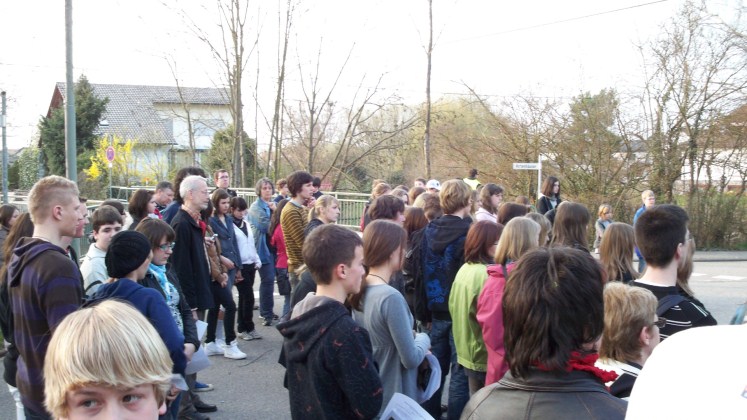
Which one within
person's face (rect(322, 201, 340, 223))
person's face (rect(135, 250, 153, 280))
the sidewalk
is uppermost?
person's face (rect(322, 201, 340, 223))

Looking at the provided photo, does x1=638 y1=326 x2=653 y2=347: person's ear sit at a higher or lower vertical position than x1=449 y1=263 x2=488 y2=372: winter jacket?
higher

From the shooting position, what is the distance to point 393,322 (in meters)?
3.54

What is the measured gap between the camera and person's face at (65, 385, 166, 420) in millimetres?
1765

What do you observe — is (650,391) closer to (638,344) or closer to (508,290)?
(508,290)

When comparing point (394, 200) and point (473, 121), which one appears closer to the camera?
point (394, 200)

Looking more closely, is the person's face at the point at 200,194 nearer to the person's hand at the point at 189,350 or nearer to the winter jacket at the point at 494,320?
the person's hand at the point at 189,350

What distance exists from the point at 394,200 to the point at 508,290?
11.8ft

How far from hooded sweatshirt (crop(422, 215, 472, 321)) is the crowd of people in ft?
0.04

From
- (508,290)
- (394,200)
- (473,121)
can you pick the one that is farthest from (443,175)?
(508,290)

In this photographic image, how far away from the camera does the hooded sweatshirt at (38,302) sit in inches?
122

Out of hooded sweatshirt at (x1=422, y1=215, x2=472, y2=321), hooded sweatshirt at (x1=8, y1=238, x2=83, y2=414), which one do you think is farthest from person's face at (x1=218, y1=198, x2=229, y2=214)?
hooded sweatshirt at (x1=8, y1=238, x2=83, y2=414)

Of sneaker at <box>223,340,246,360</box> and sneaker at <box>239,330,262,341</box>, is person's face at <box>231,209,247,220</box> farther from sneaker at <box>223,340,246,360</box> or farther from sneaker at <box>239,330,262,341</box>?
sneaker at <box>223,340,246,360</box>

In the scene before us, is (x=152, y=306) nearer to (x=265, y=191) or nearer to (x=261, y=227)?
(x=261, y=227)

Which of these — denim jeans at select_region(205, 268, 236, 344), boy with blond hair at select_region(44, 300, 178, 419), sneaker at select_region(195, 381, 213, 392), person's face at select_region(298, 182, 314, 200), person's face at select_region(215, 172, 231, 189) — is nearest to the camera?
boy with blond hair at select_region(44, 300, 178, 419)
